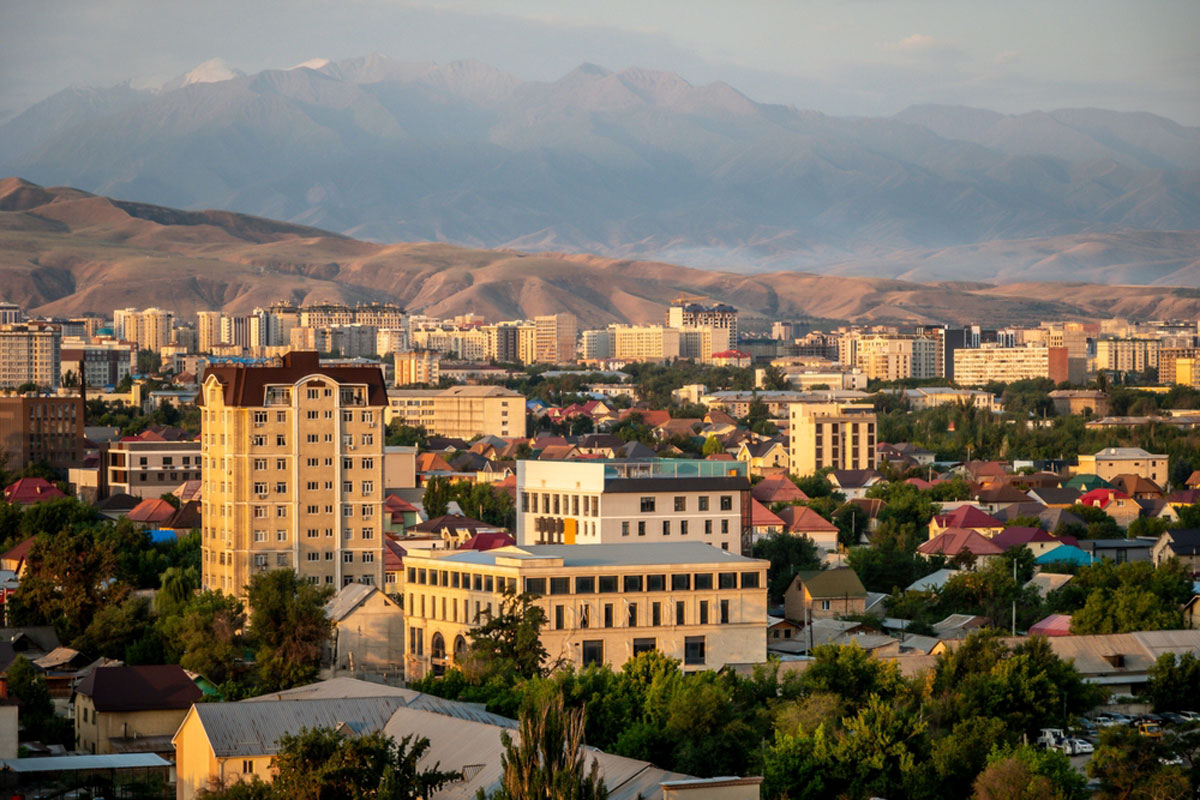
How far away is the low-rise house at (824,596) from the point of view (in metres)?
51.5

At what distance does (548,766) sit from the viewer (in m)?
23.8

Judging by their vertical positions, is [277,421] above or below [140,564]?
above

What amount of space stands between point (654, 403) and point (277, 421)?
97448 millimetres

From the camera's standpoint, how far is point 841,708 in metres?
32.2

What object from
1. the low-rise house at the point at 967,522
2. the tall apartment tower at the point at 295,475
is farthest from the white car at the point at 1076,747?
the low-rise house at the point at 967,522

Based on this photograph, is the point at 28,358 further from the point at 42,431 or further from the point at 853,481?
the point at 853,481

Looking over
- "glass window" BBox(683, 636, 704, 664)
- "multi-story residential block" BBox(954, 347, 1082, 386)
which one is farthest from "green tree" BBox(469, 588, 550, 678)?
"multi-story residential block" BBox(954, 347, 1082, 386)

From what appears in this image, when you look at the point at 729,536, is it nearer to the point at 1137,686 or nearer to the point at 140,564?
the point at 1137,686

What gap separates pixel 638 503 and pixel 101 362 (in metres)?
124

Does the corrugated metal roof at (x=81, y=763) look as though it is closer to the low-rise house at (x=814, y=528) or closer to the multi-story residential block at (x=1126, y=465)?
the low-rise house at (x=814, y=528)

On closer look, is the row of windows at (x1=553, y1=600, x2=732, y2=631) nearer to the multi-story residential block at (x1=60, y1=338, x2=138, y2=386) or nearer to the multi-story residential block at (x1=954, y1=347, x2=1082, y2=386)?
the multi-story residential block at (x1=60, y1=338, x2=138, y2=386)

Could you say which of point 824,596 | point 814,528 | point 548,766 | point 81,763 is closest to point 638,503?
point 824,596

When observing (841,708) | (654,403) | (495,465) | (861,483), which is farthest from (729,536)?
(654,403)

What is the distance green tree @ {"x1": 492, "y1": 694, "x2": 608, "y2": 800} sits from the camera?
Result: 23406 millimetres
